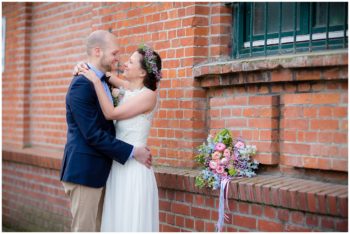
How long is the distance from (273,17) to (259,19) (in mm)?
165

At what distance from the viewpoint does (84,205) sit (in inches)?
192

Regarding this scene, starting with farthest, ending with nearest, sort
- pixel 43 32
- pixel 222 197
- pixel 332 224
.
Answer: pixel 43 32, pixel 222 197, pixel 332 224

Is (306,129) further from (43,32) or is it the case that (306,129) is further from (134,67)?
(43,32)

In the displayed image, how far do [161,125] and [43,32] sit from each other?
137 inches

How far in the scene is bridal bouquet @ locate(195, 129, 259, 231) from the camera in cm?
496

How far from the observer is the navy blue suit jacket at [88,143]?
477 cm

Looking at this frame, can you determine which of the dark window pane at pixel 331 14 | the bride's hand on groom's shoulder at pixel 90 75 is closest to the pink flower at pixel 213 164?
the bride's hand on groom's shoulder at pixel 90 75

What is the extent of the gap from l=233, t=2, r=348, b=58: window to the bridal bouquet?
78cm

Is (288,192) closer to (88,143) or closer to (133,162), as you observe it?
(133,162)

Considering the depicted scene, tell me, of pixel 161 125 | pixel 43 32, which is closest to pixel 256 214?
pixel 161 125

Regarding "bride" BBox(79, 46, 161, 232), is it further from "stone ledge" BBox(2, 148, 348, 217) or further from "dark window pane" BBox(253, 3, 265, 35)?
"dark window pane" BBox(253, 3, 265, 35)

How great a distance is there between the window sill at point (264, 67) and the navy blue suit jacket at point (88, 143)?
3.27 ft

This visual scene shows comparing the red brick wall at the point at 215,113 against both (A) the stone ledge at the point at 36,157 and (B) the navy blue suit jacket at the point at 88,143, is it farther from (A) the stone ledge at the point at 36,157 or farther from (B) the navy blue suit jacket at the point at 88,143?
(B) the navy blue suit jacket at the point at 88,143

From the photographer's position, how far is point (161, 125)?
19.1ft
